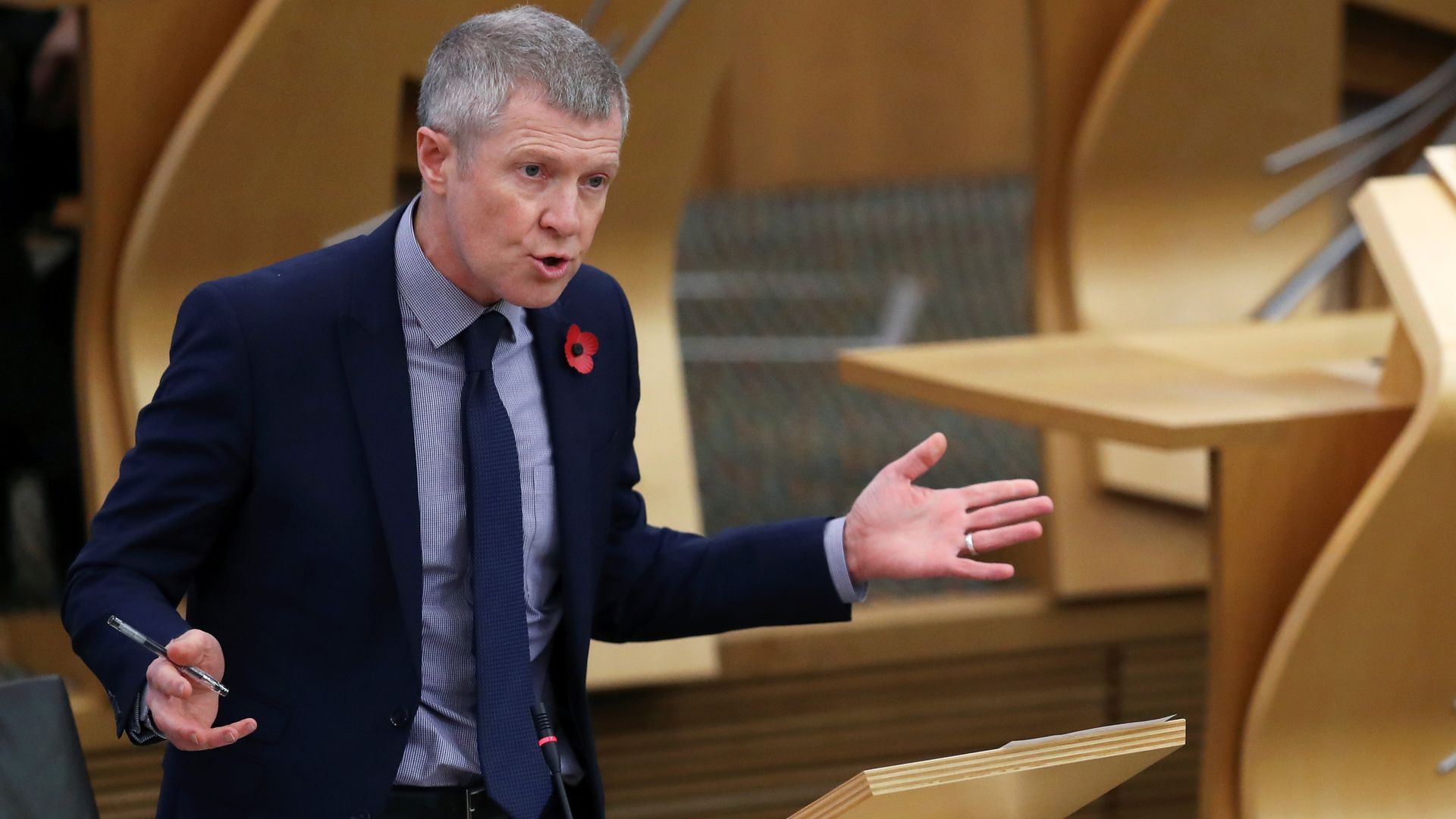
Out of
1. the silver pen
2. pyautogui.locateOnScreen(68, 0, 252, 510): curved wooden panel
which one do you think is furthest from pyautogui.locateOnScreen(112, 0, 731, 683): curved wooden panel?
the silver pen

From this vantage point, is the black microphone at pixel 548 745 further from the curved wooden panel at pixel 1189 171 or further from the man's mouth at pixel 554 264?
the curved wooden panel at pixel 1189 171

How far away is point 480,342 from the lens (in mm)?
1884

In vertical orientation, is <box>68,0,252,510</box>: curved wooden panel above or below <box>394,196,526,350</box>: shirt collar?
above

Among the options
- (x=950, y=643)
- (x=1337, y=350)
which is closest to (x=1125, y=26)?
(x=1337, y=350)

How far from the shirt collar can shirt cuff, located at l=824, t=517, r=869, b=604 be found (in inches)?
17.6

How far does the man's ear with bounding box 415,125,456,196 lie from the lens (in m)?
1.75

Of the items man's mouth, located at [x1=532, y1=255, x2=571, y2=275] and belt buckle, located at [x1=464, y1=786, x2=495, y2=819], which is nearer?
man's mouth, located at [x1=532, y1=255, x2=571, y2=275]

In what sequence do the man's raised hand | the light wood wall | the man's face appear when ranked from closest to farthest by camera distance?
1. the man's raised hand
2. the man's face
3. the light wood wall

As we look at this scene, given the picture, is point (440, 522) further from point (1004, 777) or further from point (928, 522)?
point (1004, 777)

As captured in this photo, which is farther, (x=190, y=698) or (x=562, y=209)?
(x=562, y=209)

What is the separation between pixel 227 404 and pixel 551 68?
0.45 meters

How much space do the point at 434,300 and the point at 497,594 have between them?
0.31 metres

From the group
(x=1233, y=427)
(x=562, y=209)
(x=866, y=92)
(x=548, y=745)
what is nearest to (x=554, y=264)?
(x=562, y=209)

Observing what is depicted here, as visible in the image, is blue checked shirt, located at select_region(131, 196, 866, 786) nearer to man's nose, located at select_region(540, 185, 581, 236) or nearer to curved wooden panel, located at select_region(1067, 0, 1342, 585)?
man's nose, located at select_region(540, 185, 581, 236)
